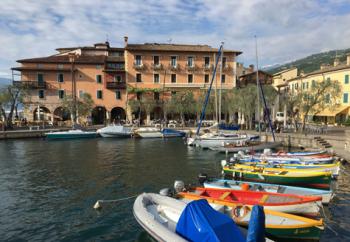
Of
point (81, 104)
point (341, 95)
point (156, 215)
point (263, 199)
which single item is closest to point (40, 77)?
point (81, 104)

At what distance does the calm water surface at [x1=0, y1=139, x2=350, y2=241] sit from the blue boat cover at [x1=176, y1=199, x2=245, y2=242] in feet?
9.65

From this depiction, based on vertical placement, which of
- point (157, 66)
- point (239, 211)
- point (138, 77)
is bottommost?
point (239, 211)

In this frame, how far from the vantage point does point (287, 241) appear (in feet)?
28.4

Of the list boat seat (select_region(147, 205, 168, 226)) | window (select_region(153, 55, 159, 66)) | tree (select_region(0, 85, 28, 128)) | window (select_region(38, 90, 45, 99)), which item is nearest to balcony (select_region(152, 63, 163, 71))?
window (select_region(153, 55, 159, 66))

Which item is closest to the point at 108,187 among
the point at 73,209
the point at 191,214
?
the point at 73,209

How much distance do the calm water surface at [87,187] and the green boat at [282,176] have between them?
3.62 feet

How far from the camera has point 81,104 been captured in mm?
43594

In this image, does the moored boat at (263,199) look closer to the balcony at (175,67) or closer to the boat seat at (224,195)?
the boat seat at (224,195)

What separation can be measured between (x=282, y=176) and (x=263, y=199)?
521cm

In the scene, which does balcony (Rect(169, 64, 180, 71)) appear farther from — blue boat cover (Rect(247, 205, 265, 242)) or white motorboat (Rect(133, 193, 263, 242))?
blue boat cover (Rect(247, 205, 265, 242))

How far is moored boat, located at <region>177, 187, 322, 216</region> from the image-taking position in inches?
374

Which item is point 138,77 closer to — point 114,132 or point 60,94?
point 60,94

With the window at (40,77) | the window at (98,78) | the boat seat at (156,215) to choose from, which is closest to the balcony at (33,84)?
the window at (40,77)

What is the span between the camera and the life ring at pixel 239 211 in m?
9.12
